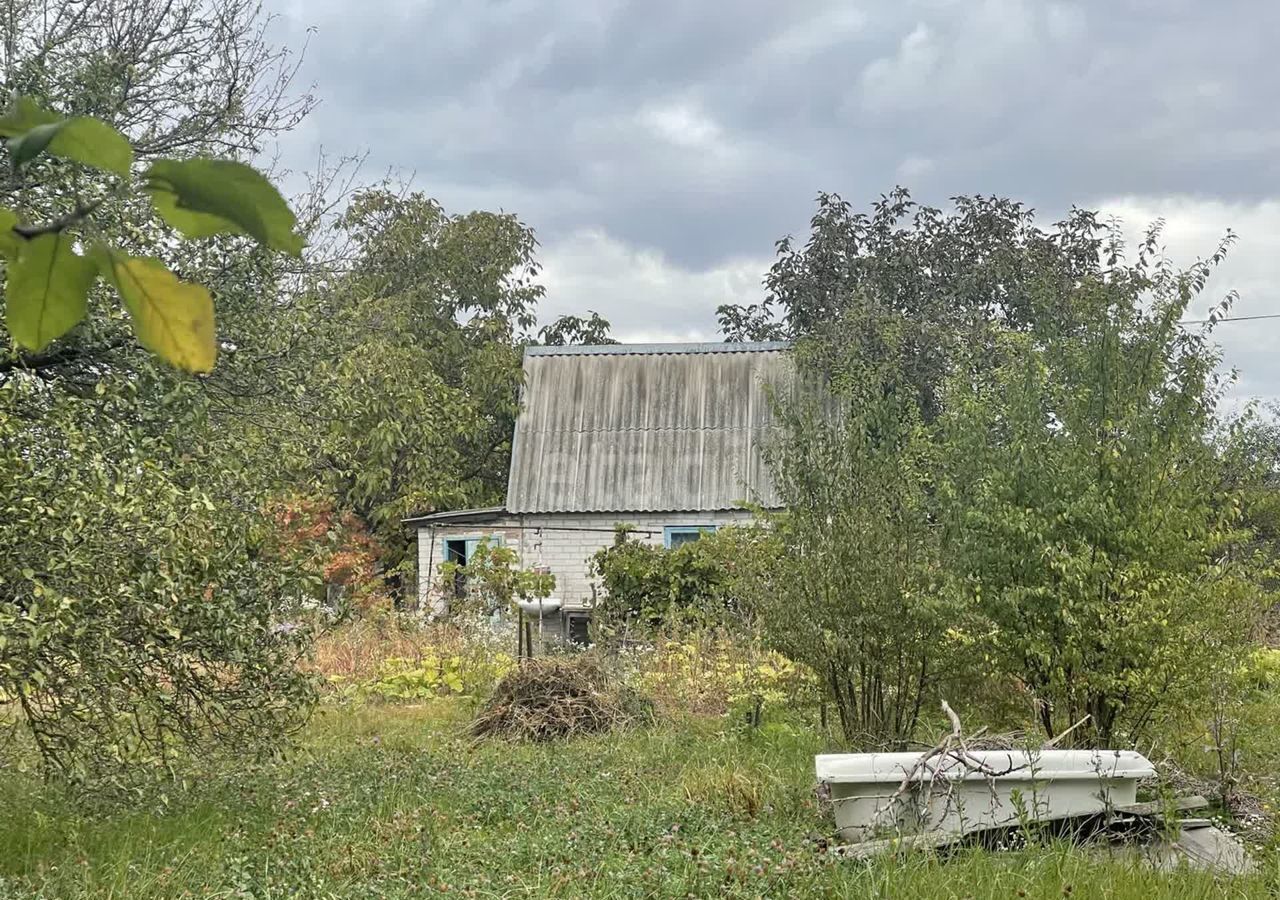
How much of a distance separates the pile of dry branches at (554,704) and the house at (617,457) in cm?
593

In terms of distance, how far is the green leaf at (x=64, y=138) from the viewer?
0.51 metres

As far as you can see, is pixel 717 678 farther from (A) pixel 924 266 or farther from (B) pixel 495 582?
(A) pixel 924 266

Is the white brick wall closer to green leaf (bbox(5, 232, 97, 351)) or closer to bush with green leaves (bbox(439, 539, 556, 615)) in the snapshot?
bush with green leaves (bbox(439, 539, 556, 615))

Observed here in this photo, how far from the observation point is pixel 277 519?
24.2ft

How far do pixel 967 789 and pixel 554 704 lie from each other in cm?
428

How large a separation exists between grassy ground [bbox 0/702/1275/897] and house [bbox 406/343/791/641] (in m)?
8.56

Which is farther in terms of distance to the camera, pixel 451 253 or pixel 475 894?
pixel 451 253

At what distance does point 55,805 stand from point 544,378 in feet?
44.0

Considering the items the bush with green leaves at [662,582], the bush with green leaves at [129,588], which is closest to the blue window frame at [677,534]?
the bush with green leaves at [662,582]

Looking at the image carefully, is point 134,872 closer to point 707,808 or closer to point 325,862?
point 325,862

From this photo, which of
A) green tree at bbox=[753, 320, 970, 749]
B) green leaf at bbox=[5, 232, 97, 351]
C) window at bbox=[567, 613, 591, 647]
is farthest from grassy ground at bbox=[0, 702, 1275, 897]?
window at bbox=[567, 613, 591, 647]

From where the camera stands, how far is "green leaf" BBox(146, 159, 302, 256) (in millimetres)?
524

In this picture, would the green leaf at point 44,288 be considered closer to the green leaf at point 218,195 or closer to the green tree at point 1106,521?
the green leaf at point 218,195

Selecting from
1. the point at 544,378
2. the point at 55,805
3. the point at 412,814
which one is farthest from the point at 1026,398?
the point at 544,378
